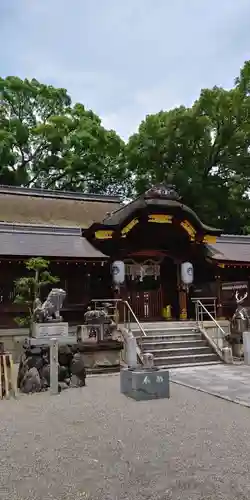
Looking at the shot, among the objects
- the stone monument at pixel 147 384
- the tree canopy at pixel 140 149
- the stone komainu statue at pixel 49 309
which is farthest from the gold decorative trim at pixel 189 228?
the tree canopy at pixel 140 149

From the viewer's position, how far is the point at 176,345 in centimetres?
1175

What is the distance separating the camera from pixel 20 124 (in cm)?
2677

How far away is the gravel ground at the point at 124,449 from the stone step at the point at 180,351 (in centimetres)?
346

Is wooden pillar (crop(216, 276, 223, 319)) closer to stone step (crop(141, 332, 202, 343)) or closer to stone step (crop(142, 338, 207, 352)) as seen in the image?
stone step (crop(141, 332, 202, 343))

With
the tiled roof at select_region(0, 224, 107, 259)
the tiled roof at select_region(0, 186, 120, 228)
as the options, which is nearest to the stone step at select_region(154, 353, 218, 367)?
the tiled roof at select_region(0, 224, 107, 259)

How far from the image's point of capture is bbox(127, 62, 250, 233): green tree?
24906 millimetres

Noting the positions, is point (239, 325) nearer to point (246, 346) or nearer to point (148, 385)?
point (246, 346)

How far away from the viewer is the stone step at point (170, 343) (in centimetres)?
1143

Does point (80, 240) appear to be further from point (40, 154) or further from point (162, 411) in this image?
point (40, 154)

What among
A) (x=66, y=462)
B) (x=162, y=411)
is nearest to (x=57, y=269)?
(x=162, y=411)

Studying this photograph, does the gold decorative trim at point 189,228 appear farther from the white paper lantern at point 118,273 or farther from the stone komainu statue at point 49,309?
the stone komainu statue at point 49,309

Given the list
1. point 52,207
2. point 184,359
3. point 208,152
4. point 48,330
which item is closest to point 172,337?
point 184,359

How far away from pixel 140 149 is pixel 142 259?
14047 mm

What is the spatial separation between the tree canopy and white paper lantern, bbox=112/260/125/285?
12.7 metres
